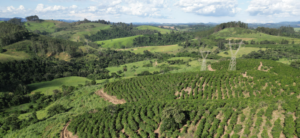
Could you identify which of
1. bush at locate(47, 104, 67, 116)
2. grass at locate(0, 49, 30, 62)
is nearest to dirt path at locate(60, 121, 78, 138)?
bush at locate(47, 104, 67, 116)

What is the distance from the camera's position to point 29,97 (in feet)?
305

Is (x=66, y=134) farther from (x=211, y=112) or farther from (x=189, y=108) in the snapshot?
(x=211, y=112)

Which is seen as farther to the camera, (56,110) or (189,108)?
(56,110)

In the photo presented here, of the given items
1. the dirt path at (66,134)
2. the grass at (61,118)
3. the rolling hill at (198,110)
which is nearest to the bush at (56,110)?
the grass at (61,118)

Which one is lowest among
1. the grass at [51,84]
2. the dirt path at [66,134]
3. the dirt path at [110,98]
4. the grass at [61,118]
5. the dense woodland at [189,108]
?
the grass at [51,84]

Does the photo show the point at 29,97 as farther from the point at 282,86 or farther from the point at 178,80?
the point at 282,86

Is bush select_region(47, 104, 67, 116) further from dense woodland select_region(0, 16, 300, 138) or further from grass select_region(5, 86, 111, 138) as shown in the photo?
grass select_region(5, 86, 111, 138)

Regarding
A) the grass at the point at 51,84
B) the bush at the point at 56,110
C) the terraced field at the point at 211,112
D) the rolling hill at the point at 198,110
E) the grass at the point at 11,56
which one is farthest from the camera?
the grass at the point at 11,56

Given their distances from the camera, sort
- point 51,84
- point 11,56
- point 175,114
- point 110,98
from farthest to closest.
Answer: point 11,56
point 51,84
point 110,98
point 175,114

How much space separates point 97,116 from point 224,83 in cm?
4357

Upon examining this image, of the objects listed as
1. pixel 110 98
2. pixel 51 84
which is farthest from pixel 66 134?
pixel 51 84

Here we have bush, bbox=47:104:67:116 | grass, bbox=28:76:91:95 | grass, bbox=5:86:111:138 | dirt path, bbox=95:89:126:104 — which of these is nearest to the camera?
grass, bbox=5:86:111:138

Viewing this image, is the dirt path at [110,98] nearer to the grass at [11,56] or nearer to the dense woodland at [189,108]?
the dense woodland at [189,108]

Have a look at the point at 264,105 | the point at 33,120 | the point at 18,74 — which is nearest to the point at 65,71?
the point at 18,74
